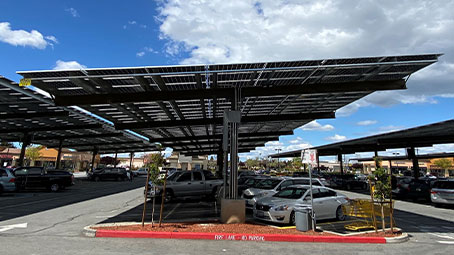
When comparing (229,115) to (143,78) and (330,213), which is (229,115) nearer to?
(143,78)

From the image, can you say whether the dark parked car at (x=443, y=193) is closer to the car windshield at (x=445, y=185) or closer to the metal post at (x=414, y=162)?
the car windshield at (x=445, y=185)

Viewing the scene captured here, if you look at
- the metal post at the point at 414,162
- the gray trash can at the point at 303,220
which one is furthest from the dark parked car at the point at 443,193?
the metal post at the point at 414,162

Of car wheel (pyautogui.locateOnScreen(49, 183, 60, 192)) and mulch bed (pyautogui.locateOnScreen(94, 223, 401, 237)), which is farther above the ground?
car wheel (pyautogui.locateOnScreen(49, 183, 60, 192))

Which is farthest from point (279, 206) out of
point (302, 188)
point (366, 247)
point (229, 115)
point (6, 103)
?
point (6, 103)

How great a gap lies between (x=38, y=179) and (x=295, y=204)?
68.5ft

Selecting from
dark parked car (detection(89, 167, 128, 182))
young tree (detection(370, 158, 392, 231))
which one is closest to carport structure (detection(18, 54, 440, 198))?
young tree (detection(370, 158, 392, 231))

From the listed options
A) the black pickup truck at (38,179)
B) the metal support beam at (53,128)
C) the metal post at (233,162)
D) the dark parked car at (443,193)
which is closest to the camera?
the metal post at (233,162)

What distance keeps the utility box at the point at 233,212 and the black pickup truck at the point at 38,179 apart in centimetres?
1820

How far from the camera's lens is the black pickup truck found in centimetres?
2103

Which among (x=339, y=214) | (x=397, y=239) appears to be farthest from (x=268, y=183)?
(x=397, y=239)

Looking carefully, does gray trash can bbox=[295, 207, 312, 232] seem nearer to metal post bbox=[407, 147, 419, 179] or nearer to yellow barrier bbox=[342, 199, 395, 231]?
yellow barrier bbox=[342, 199, 395, 231]

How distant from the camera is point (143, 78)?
1144cm

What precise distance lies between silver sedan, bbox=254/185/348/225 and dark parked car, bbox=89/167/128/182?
32.9 m

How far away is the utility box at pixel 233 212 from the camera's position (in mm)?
9906
